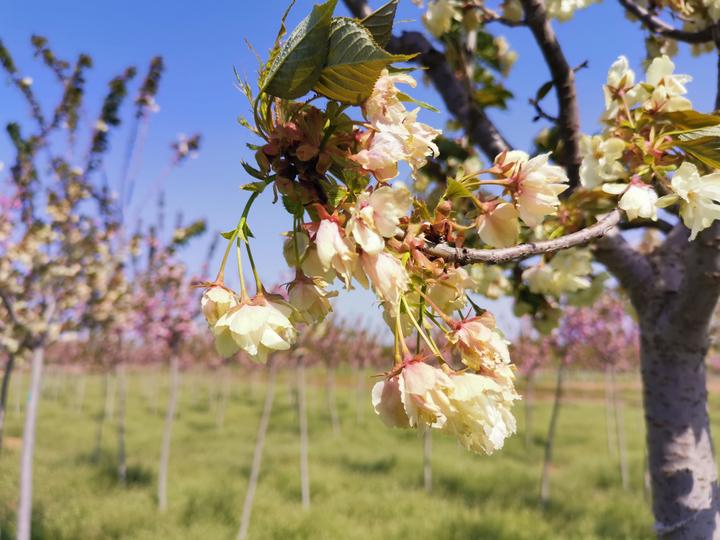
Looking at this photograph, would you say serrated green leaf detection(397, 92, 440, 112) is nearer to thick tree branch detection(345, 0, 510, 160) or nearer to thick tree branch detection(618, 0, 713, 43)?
thick tree branch detection(345, 0, 510, 160)

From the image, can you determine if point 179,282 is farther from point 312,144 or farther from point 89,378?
point 89,378

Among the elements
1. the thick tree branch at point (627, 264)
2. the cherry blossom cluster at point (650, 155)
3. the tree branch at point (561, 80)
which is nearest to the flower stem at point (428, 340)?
the cherry blossom cluster at point (650, 155)

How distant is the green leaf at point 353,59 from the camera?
53 cm

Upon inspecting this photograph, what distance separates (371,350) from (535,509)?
11.3 m

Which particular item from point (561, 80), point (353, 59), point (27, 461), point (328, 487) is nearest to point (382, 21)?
point (353, 59)

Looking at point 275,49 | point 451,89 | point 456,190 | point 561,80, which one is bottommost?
point 456,190

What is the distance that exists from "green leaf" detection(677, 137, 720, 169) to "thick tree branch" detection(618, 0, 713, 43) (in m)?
0.95

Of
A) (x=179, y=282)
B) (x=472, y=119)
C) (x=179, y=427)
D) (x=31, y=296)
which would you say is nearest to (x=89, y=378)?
(x=179, y=427)

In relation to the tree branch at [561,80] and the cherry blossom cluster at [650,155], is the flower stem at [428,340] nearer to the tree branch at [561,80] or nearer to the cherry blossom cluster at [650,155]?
the cherry blossom cluster at [650,155]

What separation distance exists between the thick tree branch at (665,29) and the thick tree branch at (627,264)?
24.6 inches

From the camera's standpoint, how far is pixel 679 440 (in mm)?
1573

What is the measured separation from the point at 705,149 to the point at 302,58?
674mm

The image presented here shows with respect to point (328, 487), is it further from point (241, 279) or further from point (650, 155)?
point (241, 279)

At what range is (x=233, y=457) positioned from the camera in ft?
33.4
